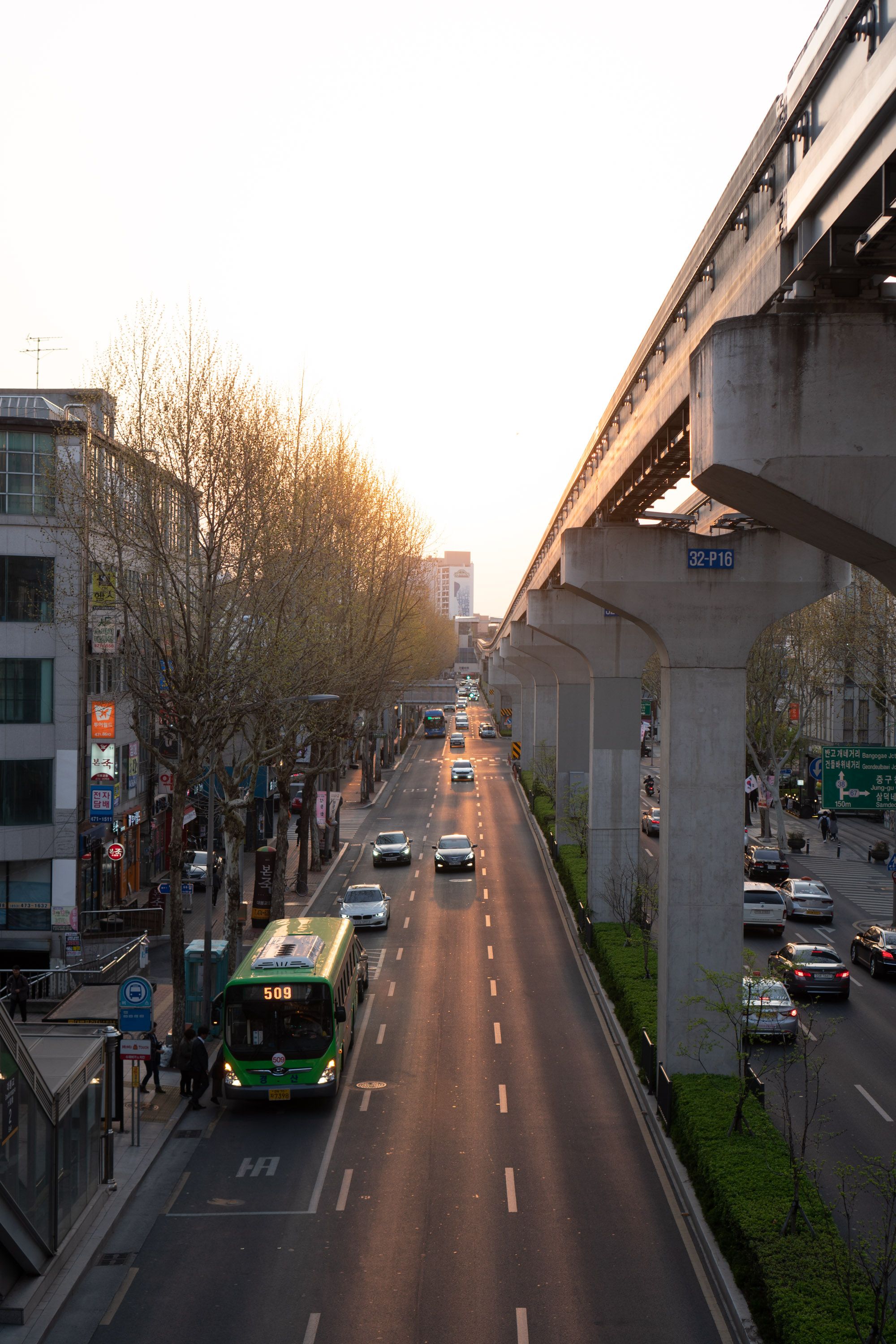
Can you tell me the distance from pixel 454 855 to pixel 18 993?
22.6 meters

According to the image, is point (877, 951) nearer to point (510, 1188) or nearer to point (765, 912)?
point (765, 912)

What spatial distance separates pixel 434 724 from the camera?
129375mm

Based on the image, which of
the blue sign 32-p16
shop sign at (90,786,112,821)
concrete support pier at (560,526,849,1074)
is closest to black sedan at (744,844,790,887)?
shop sign at (90,786,112,821)

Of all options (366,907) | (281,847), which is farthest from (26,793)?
(366,907)

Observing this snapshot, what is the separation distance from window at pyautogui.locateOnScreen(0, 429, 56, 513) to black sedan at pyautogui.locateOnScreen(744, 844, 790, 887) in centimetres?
3089

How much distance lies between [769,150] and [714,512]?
46.7 feet

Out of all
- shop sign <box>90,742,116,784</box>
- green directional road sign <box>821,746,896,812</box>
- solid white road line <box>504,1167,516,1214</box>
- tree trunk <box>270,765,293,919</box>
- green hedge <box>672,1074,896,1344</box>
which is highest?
green directional road sign <box>821,746,896,812</box>

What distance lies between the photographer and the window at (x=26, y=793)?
34062mm

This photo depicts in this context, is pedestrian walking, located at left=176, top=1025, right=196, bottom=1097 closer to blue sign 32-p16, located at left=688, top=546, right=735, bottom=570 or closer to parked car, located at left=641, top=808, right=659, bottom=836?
blue sign 32-p16, located at left=688, top=546, right=735, bottom=570

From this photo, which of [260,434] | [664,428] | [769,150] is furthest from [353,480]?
[769,150]

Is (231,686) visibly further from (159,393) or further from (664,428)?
(664,428)

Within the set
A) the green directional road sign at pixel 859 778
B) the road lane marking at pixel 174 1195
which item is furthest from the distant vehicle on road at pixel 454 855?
the green directional road sign at pixel 859 778

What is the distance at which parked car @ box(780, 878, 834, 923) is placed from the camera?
130ft

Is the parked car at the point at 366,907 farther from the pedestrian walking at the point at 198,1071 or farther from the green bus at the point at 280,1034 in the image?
the green bus at the point at 280,1034
